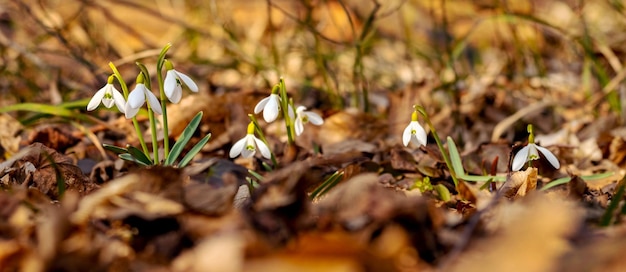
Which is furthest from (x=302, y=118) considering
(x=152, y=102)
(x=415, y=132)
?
(x=152, y=102)

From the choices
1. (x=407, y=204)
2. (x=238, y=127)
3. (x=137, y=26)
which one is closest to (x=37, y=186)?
(x=238, y=127)

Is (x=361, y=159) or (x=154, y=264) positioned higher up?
(x=154, y=264)

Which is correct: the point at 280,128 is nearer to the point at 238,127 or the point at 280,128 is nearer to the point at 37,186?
the point at 238,127

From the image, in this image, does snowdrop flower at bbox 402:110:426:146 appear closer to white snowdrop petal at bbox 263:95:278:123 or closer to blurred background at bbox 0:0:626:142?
white snowdrop petal at bbox 263:95:278:123

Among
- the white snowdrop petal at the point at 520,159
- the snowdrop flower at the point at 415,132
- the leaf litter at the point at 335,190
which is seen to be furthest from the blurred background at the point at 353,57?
the white snowdrop petal at the point at 520,159

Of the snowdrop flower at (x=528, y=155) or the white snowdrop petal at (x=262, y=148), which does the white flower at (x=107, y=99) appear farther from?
the snowdrop flower at (x=528, y=155)

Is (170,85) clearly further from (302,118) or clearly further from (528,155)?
(528,155)

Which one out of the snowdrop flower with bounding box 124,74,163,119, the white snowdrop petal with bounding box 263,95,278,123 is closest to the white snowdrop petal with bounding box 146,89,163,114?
the snowdrop flower with bounding box 124,74,163,119
